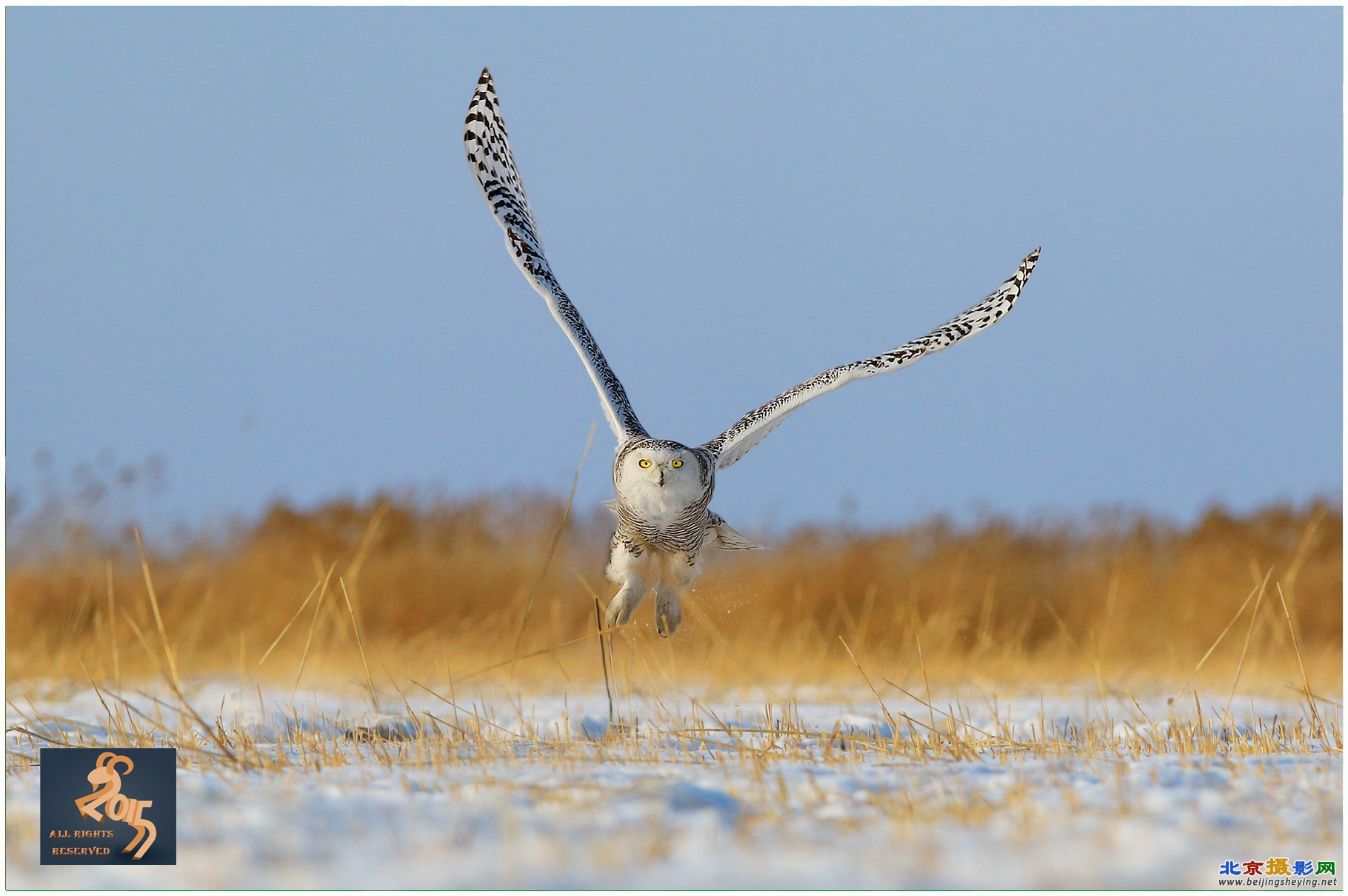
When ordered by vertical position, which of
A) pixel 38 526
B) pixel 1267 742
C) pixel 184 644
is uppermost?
pixel 38 526

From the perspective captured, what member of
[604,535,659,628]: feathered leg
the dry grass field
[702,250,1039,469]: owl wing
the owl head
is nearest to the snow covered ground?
the dry grass field

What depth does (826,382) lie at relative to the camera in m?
6.50

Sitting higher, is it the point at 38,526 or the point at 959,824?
the point at 38,526

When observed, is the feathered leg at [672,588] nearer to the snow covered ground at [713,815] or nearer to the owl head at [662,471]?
the owl head at [662,471]

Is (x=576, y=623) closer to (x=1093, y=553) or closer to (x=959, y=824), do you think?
(x=1093, y=553)

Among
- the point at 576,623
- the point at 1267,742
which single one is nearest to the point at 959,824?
the point at 1267,742

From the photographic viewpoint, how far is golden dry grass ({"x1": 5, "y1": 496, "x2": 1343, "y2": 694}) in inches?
309

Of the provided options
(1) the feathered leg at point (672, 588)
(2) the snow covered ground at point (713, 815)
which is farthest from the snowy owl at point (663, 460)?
(2) the snow covered ground at point (713, 815)

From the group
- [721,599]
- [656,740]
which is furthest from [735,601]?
[656,740]

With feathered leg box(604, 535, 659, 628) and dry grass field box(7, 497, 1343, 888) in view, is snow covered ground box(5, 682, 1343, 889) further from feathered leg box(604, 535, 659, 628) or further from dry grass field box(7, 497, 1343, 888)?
feathered leg box(604, 535, 659, 628)

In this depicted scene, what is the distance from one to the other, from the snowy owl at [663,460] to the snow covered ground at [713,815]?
6.71ft

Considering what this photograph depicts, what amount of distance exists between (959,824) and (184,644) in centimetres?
613

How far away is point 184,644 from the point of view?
748cm

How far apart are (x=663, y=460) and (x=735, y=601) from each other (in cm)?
156
